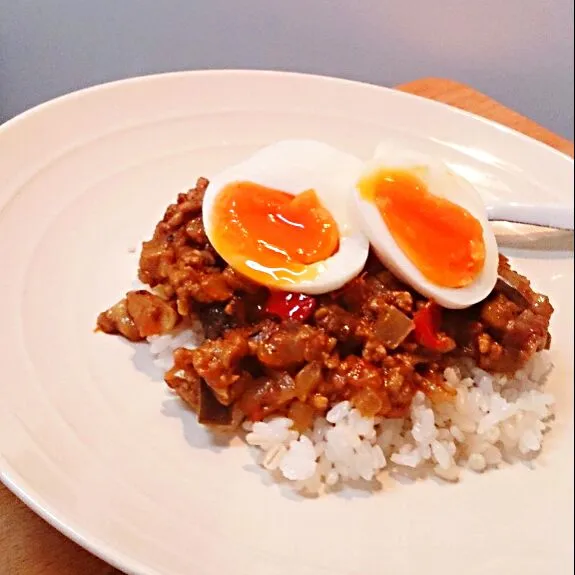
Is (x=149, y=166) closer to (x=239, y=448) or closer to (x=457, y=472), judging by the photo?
(x=239, y=448)

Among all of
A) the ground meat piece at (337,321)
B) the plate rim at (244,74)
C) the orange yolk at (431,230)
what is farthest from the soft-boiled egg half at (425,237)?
the plate rim at (244,74)

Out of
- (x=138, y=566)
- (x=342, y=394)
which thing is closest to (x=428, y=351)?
(x=342, y=394)

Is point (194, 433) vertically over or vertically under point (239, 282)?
under

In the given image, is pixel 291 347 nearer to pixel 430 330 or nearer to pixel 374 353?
pixel 374 353

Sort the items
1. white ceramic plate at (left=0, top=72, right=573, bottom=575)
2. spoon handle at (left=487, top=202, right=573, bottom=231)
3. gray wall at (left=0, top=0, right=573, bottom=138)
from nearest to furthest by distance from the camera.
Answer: gray wall at (left=0, top=0, right=573, bottom=138) → white ceramic plate at (left=0, top=72, right=573, bottom=575) → spoon handle at (left=487, top=202, right=573, bottom=231)

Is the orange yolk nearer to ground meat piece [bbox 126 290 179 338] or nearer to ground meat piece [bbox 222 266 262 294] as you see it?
ground meat piece [bbox 222 266 262 294]

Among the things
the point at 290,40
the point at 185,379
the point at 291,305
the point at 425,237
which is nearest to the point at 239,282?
the point at 291,305

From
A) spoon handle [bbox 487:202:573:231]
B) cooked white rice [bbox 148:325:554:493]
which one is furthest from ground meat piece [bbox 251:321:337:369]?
spoon handle [bbox 487:202:573:231]
